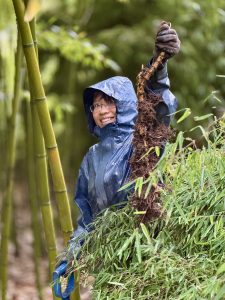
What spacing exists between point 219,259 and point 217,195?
16cm

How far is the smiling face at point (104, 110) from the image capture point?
2354 mm

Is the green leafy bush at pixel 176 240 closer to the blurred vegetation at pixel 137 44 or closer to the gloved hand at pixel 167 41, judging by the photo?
the gloved hand at pixel 167 41

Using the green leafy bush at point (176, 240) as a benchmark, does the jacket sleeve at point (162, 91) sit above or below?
above

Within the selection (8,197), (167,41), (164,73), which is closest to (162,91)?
(164,73)

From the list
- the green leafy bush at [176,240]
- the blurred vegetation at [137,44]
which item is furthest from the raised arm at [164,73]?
the blurred vegetation at [137,44]

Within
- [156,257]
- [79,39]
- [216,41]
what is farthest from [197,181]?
[216,41]

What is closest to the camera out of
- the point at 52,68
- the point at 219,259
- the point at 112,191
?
the point at 219,259

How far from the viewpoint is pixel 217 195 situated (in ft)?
5.93

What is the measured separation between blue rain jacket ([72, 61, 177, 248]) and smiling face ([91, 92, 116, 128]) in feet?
0.06

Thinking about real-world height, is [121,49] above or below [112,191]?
above

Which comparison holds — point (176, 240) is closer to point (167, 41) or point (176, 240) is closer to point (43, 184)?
point (167, 41)

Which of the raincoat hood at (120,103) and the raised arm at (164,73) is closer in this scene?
the raised arm at (164,73)

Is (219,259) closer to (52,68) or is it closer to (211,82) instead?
(211,82)

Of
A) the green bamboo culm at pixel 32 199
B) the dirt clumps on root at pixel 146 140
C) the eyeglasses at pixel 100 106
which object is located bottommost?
the green bamboo culm at pixel 32 199
